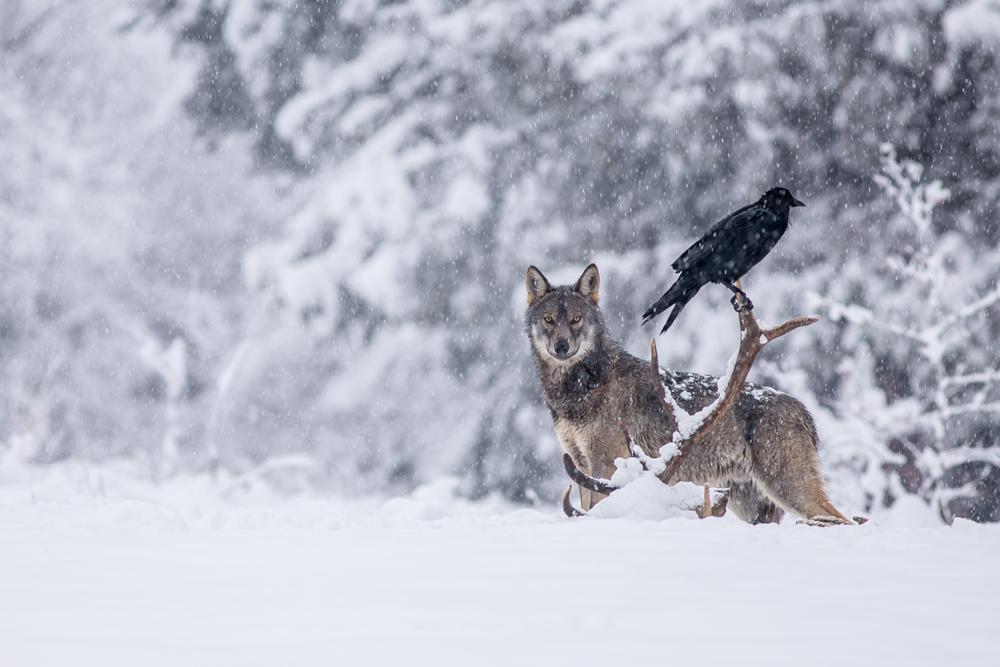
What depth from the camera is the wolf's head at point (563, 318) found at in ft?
21.0

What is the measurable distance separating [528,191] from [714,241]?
9.57m

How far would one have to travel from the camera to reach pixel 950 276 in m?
12.3

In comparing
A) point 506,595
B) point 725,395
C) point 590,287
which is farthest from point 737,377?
point 506,595

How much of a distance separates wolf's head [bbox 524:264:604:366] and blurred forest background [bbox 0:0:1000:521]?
18.8ft

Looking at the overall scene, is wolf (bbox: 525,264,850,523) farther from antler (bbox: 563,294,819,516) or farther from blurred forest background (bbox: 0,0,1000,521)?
blurred forest background (bbox: 0,0,1000,521)

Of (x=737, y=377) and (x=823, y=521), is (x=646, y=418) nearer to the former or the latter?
(x=737, y=377)

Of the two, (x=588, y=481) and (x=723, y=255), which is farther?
(x=723, y=255)

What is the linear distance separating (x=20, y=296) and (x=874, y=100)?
1523cm

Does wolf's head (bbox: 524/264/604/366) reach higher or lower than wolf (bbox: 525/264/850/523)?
higher

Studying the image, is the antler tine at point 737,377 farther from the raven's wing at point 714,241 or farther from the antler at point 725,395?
the raven's wing at point 714,241

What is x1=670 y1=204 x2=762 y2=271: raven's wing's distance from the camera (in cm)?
524

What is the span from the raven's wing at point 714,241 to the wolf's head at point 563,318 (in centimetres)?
118

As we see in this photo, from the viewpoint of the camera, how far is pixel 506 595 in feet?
→ 10.1

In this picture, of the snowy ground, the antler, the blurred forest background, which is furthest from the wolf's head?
the blurred forest background
